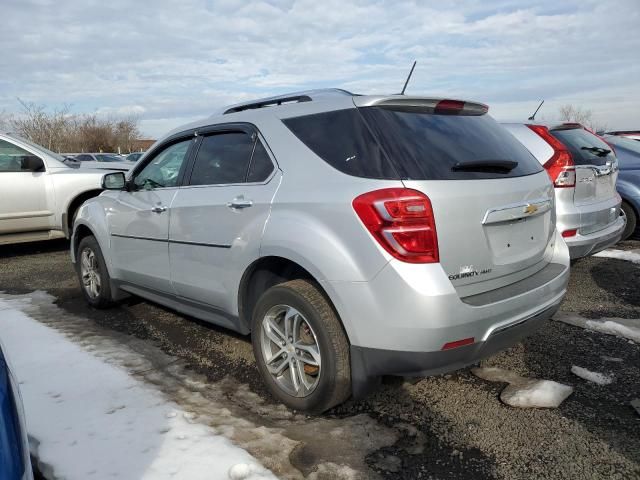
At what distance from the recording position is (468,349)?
2520mm

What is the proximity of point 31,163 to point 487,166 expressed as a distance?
6.74 metres

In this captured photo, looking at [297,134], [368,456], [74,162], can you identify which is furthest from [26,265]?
[368,456]

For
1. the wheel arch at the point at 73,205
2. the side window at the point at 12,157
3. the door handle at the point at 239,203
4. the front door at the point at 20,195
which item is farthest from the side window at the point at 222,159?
the side window at the point at 12,157

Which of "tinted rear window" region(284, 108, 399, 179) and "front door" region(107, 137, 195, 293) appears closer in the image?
"tinted rear window" region(284, 108, 399, 179)

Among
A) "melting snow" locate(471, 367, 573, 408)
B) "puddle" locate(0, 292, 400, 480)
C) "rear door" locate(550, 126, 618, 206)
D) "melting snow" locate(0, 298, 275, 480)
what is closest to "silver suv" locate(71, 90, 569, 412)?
"puddle" locate(0, 292, 400, 480)

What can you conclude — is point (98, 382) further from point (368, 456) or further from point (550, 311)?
point (550, 311)

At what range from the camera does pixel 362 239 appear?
246cm

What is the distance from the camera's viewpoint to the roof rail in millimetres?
3263

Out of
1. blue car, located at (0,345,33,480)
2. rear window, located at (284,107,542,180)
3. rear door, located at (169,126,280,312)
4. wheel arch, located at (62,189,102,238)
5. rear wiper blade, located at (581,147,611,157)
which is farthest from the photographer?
wheel arch, located at (62,189,102,238)

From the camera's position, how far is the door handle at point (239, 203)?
Answer: 3.08 metres

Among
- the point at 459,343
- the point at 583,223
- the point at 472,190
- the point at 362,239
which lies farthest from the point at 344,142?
the point at 583,223

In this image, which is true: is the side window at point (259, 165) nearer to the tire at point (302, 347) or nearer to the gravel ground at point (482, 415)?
the tire at point (302, 347)

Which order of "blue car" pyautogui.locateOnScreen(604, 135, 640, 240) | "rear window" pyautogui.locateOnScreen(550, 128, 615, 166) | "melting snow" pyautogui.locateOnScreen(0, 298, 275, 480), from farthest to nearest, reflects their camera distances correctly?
"blue car" pyautogui.locateOnScreen(604, 135, 640, 240), "rear window" pyautogui.locateOnScreen(550, 128, 615, 166), "melting snow" pyautogui.locateOnScreen(0, 298, 275, 480)

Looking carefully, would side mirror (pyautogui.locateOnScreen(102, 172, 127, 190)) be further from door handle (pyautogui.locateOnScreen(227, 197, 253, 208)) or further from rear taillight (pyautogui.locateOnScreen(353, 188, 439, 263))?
rear taillight (pyautogui.locateOnScreen(353, 188, 439, 263))
